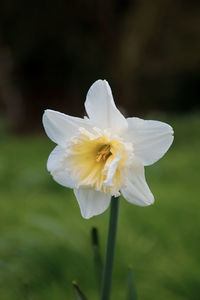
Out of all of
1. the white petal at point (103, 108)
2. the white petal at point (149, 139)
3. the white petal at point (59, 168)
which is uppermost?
the white petal at point (103, 108)

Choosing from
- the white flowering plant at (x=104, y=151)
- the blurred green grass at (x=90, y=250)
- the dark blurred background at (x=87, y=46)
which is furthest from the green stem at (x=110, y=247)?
the dark blurred background at (x=87, y=46)

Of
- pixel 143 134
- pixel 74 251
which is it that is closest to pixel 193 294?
pixel 74 251

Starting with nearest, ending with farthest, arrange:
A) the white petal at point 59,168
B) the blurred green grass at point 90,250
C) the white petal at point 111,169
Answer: the white petal at point 111,169, the white petal at point 59,168, the blurred green grass at point 90,250

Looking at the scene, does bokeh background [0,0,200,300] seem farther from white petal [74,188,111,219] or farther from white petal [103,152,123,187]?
white petal [103,152,123,187]

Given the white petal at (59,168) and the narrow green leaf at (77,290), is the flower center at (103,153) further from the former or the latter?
the narrow green leaf at (77,290)

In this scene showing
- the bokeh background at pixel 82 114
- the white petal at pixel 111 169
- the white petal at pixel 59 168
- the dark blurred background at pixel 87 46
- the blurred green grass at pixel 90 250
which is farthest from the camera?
the dark blurred background at pixel 87 46

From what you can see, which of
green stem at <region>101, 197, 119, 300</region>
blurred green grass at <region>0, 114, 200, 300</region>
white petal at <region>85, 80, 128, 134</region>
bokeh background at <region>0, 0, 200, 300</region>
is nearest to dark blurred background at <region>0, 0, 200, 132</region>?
bokeh background at <region>0, 0, 200, 300</region>
